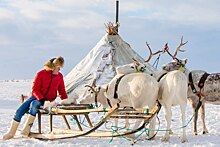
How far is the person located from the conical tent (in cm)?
873

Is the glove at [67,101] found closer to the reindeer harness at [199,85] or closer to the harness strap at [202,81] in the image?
the reindeer harness at [199,85]

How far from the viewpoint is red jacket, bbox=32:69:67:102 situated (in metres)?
6.70

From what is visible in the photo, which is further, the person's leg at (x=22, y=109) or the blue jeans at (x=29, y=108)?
the person's leg at (x=22, y=109)

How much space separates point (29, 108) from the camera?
22.3 feet

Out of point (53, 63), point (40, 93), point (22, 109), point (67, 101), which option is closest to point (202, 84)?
point (67, 101)

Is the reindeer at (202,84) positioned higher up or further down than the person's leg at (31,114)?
higher up

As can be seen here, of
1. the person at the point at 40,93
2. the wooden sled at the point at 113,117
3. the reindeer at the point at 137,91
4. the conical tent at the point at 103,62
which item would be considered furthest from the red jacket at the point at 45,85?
the conical tent at the point at 103,62

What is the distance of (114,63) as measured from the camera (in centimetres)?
1652

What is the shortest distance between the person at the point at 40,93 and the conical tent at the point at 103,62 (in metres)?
8.73

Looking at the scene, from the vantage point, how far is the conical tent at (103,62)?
632 inches

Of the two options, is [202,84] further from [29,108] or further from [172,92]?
[29,108]

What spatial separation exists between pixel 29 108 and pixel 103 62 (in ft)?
32.9

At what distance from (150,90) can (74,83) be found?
9767mm

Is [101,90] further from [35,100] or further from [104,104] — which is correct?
[35,100]
